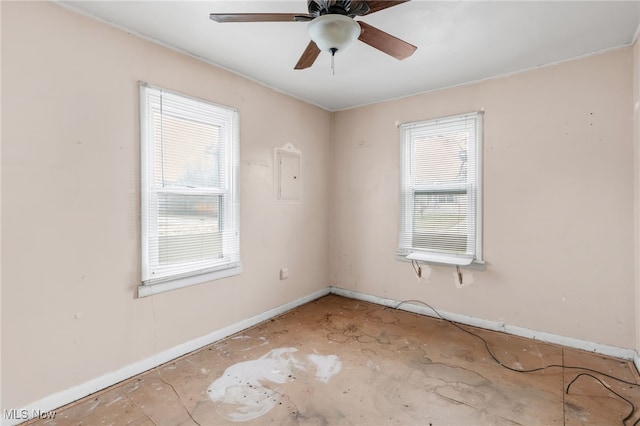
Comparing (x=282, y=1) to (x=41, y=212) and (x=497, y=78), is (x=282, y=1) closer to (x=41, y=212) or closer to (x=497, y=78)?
(x=41, y=212)

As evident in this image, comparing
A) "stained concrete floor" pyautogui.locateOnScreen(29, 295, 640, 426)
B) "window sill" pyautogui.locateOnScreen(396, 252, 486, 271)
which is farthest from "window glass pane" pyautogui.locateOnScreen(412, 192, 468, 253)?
"stained concrete floor" pyautogui.locateOnScreen(29, 295, 640, 426)

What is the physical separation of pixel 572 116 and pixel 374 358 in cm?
269

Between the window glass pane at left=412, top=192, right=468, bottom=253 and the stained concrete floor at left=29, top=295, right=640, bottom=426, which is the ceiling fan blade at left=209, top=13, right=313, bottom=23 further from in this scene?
the window glass pane at left=412, top=192, right=468, bottom=253

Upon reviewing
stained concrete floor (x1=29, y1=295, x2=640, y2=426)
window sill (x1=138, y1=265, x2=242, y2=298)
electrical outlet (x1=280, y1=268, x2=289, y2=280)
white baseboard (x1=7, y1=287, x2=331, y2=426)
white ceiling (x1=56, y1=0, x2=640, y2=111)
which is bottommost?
stained concrete floor (x1=29, y1=295, x2=640, y2=426)

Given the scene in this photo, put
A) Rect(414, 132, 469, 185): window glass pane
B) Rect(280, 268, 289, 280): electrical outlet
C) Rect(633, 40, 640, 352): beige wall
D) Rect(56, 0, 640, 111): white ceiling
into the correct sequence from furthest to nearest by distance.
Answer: Rect(280, 268, 289, 280): electrical outlet → Rect(414, 132, 469, 185): window glass pane → Rect(633, 40, 640, 352): beige wall → Rect(56, 0, 640, 111): white ceiling

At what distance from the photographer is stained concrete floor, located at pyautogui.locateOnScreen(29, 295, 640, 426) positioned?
1.84m

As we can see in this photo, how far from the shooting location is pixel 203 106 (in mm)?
2672

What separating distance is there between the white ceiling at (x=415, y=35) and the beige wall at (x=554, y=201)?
24 centimetres

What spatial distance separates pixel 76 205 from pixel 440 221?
127 inches

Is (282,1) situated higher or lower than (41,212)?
higher

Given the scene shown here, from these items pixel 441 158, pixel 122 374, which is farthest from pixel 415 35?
pixel 122 374

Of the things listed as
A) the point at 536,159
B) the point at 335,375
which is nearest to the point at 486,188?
the point at 536,159

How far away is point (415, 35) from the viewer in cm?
228

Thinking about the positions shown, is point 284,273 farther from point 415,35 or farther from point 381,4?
point 381,4
